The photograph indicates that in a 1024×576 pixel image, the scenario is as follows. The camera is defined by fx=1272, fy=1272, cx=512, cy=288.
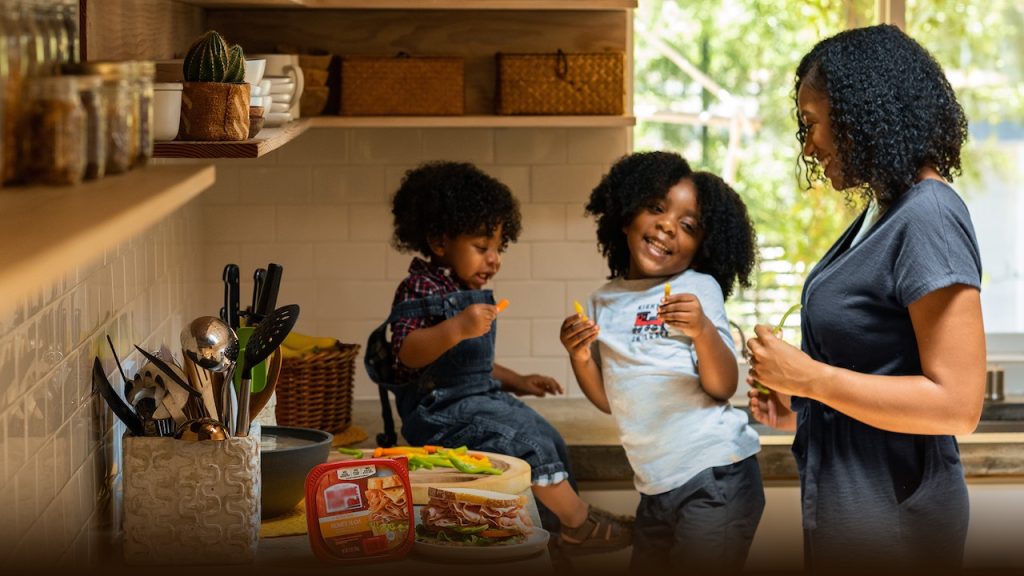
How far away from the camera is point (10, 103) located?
0.95m

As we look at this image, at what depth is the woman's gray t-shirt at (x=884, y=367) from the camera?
6.75ft

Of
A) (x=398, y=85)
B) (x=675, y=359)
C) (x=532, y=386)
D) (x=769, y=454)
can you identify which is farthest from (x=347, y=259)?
(x=769, y=454)

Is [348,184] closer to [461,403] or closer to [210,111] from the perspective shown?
[461,403]

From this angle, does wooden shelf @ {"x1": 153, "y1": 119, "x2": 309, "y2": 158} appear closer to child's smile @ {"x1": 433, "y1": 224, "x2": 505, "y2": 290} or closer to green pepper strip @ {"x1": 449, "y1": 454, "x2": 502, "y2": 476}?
green pepper strip @ {"x1": 449, "y1": 454, "x2": 502, "y2": 476}

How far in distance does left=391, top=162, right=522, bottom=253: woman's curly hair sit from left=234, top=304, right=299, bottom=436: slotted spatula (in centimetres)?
111

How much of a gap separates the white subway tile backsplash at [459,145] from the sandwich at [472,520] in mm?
1873

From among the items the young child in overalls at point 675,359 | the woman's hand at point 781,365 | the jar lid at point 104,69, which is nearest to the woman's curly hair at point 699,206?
the young child in overalls at point 675,359

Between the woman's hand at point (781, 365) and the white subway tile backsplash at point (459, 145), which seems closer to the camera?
the woman's hand at point (781, 365)

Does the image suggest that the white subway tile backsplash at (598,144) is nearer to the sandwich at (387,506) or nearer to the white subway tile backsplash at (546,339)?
the white subway tile backsplash at (546,339)

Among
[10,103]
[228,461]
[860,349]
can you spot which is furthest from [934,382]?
[10,103]

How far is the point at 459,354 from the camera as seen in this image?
10.0 ft

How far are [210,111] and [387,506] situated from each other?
2.18 feet

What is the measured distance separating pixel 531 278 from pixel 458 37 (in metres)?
0.76

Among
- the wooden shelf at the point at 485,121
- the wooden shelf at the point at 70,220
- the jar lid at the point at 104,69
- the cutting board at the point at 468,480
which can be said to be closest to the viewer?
the wooden shelf at the point at 70,220
